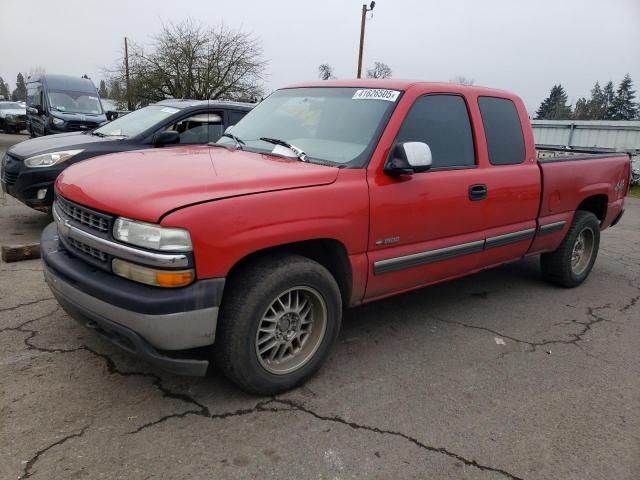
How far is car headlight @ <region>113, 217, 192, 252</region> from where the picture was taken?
2.39 metres

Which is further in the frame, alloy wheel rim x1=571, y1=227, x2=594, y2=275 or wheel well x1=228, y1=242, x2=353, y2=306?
alloy wheel rim x1=571, y1=227, x2=594, y2=275

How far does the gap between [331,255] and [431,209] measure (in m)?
0.83

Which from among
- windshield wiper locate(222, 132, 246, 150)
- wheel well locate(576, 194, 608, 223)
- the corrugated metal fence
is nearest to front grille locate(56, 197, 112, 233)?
windshield wiper locate(222, 132, 246, 150)

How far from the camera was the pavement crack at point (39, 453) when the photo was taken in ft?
7.24

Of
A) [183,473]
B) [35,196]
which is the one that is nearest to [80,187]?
[183,473]

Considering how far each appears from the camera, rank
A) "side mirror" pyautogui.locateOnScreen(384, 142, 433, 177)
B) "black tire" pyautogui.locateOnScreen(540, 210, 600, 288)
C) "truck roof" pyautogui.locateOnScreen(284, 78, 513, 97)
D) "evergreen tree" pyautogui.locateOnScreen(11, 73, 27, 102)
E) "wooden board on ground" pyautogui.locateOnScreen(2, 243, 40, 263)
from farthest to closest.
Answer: "evergreen tree" pyautogui.locateOnScreen(11, 73, 27, 102)
"black tire" pyautogui.locateOnScreen(540, 210, 600, 288)
"wooden board on ground" pyautogui.locateOnScreen(2, 243, 40, 263)
"truck roof" pyautogui.locateOnScreen(284, 78, 513, 97)
"side mirror" pyautogui.locateOnScreen(384, 142, 433, 177)

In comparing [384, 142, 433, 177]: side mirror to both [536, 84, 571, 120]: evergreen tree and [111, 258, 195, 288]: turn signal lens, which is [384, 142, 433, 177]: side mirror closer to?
[111, 258, 195, 288]: turn signal lens

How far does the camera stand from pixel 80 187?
2.88 metres

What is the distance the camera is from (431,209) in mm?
3486

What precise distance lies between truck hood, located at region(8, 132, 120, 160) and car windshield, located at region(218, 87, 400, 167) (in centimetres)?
279

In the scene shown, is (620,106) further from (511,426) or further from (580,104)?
(511,426)

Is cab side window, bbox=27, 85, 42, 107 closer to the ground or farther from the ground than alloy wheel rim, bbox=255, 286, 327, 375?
farther from the ground

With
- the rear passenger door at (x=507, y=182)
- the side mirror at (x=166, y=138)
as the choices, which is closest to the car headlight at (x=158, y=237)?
the rear passenger door at (x=507, y=182)

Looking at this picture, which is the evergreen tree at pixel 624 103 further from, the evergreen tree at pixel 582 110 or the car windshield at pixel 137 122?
the car windshield at pixel 137 122
